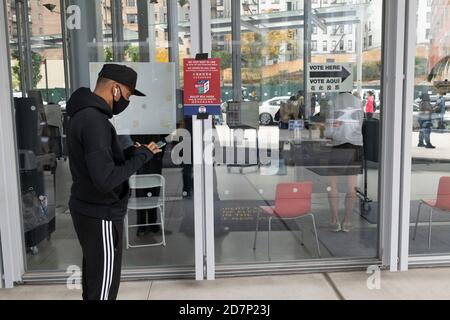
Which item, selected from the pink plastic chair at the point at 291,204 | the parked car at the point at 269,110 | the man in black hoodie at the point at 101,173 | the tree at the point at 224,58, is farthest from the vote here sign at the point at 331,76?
the man in black hoodie at the point at 101,173

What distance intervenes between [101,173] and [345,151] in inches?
107

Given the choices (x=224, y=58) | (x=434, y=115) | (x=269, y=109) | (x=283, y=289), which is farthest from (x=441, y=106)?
(x=283, y=289)

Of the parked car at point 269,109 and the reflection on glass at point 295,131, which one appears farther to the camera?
the parked car at point 269,109

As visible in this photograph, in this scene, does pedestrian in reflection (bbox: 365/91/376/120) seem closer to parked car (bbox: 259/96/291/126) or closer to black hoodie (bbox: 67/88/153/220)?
parked car (bbox: 259/96/291/126)

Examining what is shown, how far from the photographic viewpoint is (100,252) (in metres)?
2.38

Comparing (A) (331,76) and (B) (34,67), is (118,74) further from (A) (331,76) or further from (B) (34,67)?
(A) (331,76)

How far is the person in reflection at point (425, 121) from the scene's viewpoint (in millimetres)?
4012

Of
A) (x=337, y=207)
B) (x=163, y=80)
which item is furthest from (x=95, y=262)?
(x=337, y=207)

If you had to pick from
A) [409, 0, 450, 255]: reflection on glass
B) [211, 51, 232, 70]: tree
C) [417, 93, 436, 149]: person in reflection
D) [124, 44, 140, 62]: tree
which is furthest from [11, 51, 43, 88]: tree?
[417, 93, 436, 149]: person in reflection

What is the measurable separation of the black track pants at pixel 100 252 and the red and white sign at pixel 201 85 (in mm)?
1342

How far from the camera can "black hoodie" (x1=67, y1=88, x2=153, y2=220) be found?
224cm

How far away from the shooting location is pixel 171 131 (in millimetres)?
3896

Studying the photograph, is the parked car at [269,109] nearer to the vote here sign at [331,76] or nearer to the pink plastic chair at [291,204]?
the vote here sign at [331,76]

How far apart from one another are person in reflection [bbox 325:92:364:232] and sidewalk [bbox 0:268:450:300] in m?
0.71
